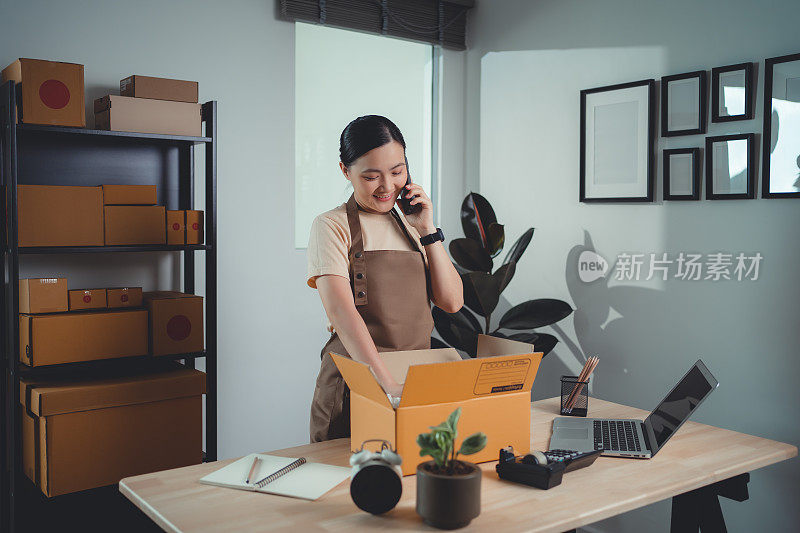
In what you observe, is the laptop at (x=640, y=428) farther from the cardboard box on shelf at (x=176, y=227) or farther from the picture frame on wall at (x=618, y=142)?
the cardboard box on shelf at (x=176, y=227)

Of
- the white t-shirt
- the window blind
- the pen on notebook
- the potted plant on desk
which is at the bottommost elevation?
the pen on notebook

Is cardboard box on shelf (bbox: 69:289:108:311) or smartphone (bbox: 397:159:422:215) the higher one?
smartphone (bbox: 397:159:422:215)

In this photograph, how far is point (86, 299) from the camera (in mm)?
2717

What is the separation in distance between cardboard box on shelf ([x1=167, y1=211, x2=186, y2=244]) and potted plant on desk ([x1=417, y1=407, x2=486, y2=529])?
1900 mm

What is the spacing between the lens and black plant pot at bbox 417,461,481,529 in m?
1.29

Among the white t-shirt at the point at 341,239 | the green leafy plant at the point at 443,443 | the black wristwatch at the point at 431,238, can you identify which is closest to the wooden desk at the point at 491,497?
the green leafy plant at the point at 443,443

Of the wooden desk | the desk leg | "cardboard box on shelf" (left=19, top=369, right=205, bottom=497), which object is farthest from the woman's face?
"cardboard box on shelf" (left=19, top=369, right=205, bottom=497)

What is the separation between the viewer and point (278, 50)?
11.5 feet

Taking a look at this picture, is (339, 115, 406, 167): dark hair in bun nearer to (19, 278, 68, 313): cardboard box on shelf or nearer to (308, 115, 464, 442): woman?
(308, 115, 464, 442): woman

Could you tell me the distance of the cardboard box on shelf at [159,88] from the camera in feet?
9.11

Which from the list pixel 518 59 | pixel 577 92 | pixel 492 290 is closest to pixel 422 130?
pixel 518 59

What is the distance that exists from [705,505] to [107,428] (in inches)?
82.8

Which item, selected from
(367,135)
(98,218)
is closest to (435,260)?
(367,135)

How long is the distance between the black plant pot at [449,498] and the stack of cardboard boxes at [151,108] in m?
2.05
